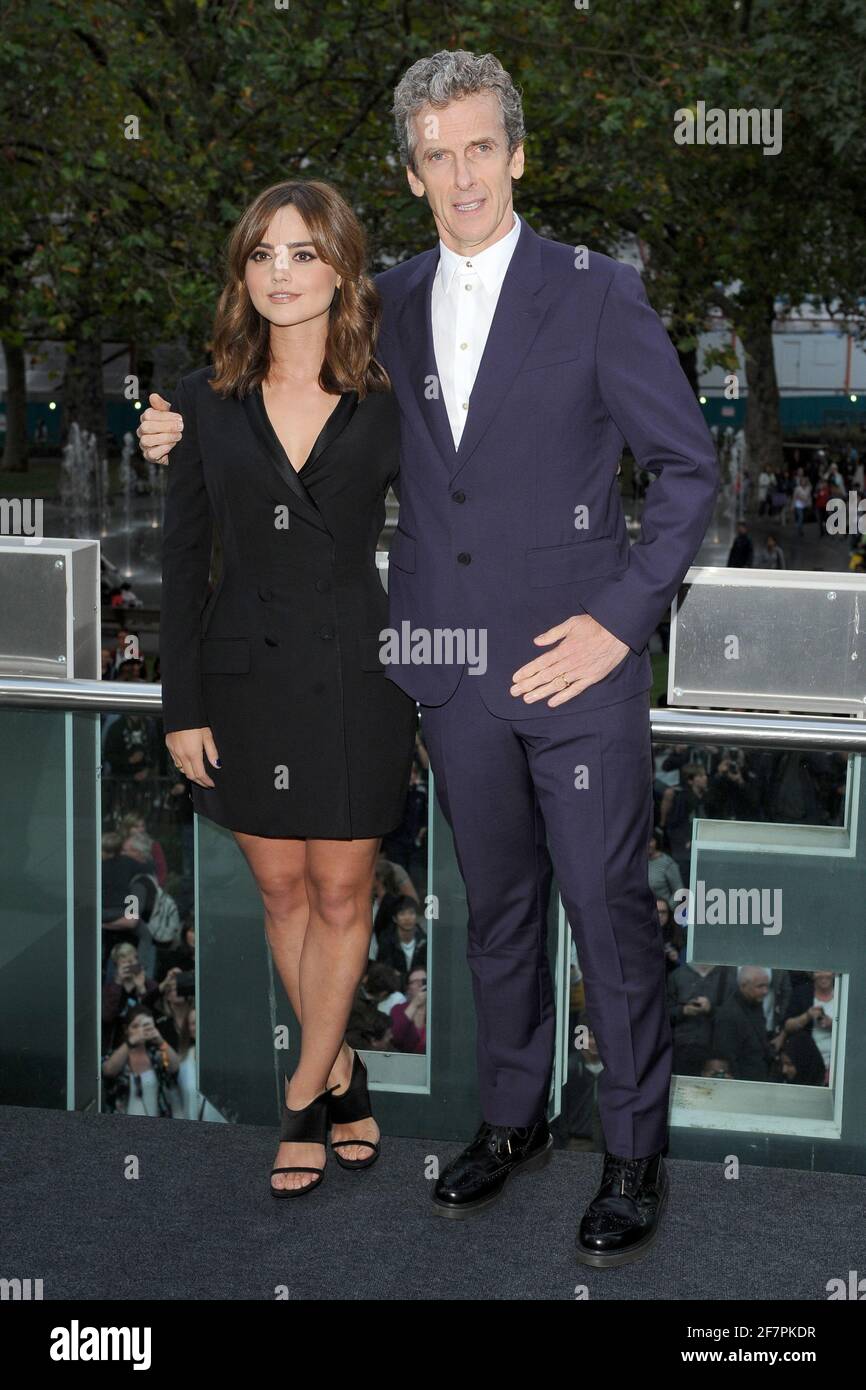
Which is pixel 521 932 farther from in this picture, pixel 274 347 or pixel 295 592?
pixel 274 347

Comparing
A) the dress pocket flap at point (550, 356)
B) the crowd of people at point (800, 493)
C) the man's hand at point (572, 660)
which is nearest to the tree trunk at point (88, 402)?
the crowd of people at point (800, 493)

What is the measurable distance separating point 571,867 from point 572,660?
385 mm

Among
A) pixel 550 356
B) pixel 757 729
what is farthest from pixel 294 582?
pixel 757 729

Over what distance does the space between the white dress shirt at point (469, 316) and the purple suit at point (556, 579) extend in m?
0.03

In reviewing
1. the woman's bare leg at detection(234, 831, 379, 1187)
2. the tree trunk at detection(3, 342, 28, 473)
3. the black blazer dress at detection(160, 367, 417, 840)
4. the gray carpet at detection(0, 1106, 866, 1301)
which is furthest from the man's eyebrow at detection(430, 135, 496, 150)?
the tree trunk at detection(3, 342, 28, 473)

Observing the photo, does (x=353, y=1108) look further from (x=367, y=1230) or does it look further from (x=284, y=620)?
(x=284, y=620)

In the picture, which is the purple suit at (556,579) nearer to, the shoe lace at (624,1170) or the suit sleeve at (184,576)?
the shoe lace at (624,1170)

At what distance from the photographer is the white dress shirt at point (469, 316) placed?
2869mm

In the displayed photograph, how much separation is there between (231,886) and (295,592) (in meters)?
0.89

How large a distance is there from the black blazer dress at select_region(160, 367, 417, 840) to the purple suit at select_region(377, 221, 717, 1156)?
9 centimetres

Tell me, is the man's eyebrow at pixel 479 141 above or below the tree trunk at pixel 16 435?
below

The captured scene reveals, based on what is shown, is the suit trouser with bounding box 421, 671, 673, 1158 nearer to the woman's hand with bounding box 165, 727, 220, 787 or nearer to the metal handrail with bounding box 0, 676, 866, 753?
the metal handrail with bounding box 0, 676, 866, 753

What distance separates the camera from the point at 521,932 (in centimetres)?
305
